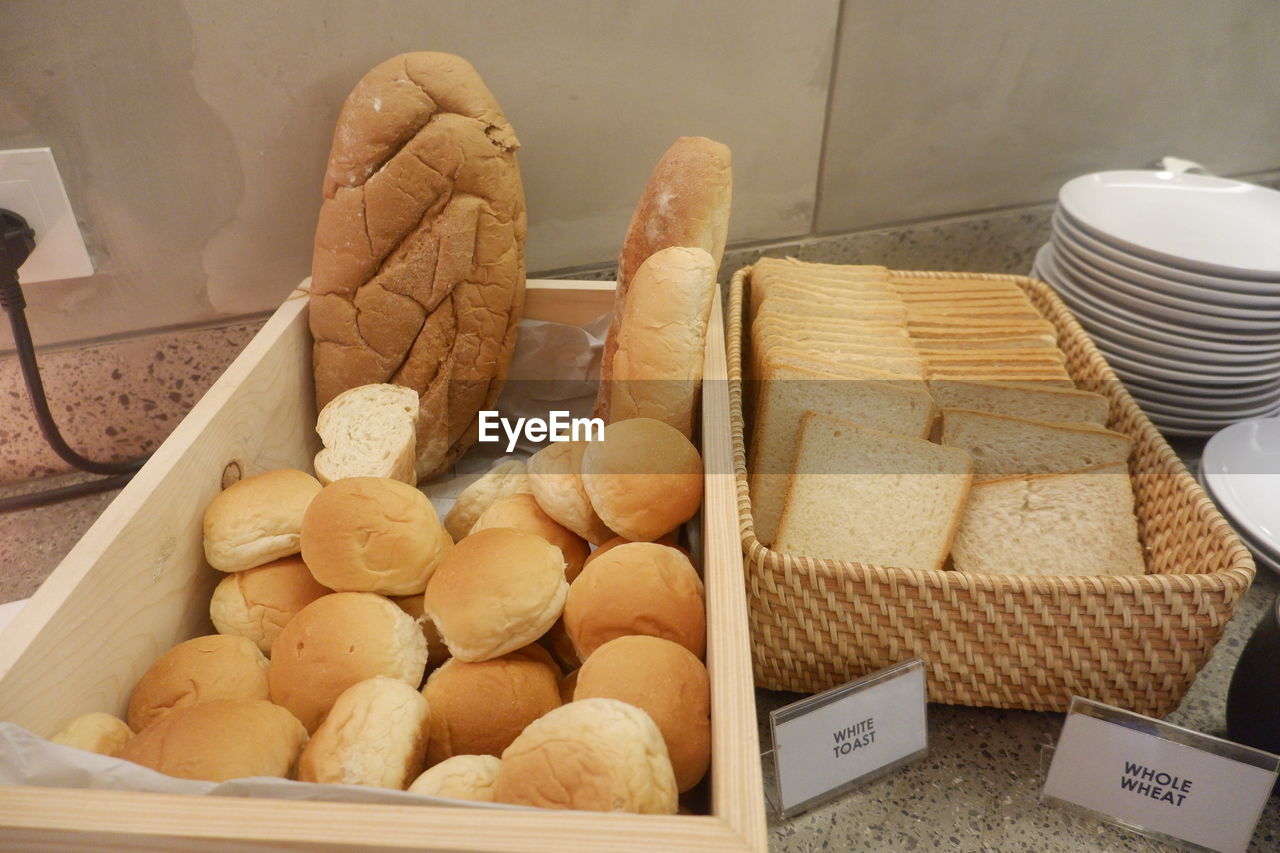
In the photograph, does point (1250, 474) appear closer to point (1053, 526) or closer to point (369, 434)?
point (1053, 526)

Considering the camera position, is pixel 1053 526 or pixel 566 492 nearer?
pixel 566 492

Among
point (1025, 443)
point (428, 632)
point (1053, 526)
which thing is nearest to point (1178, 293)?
point (1025, 443)

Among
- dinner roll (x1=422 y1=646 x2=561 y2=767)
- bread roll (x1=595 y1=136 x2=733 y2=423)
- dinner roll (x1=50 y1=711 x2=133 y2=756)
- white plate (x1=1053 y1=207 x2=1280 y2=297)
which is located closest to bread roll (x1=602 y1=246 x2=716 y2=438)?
bread roll (x1=595 y1=136 x2=733 y2=423)

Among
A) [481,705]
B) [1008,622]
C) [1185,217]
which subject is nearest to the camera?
[481,705]

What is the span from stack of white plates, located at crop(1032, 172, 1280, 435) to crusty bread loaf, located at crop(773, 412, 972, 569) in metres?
0.56

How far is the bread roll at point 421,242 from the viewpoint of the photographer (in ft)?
3.55

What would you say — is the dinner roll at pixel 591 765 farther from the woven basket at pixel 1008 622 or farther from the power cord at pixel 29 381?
the power cord at pixel 29 381

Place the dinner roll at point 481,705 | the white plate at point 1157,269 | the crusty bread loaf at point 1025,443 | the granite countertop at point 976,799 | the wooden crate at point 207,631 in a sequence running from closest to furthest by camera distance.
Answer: the wooden crate at point 207,631, the dinner roll at point 481,705, the granite countertop at point 976,799, the crusty bread loaf at point 1025,443, the white plate at point 1157,269

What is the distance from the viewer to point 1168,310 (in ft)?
4.35

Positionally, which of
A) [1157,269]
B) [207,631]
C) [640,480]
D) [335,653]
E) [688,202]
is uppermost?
[688,202]

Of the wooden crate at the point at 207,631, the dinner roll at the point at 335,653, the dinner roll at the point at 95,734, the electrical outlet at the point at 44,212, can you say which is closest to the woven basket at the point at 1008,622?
the wooden crate at the point at 207,631

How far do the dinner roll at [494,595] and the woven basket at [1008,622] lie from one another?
0.79ft

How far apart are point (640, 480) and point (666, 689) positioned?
259mm

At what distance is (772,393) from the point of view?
120cm
